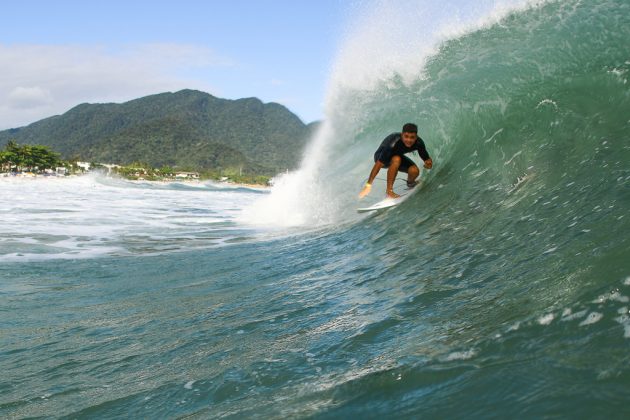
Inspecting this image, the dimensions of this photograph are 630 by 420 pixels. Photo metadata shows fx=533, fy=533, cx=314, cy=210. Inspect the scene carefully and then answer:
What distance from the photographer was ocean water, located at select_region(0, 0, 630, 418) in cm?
243

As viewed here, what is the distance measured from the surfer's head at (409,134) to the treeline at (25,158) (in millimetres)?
95148

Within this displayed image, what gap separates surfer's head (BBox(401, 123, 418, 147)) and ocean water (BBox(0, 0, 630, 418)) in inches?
34.0

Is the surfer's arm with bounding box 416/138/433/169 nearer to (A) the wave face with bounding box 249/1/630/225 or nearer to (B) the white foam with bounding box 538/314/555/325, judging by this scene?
(A) the wave face with bounding box 249/1/630/225

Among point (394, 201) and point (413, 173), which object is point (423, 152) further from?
point (394, 201)

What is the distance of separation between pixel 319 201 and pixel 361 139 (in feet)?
9.67

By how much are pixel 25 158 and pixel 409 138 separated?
97279 millimetres

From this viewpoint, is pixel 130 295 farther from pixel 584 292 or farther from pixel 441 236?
pixel 584 292

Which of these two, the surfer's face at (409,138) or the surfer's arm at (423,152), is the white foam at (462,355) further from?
the surfer's arm at (423,152)

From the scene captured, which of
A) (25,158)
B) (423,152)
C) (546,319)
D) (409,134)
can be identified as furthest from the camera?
(25,158)

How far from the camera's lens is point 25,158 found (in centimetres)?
9100

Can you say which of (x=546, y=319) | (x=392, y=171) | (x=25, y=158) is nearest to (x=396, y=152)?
(x=392, y=171)

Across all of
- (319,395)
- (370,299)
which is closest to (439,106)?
(370,299)

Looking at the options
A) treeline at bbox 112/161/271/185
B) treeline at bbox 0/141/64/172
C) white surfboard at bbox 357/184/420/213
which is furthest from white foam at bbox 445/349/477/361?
treeline at bbox 112/161/271/185

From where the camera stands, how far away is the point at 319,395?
256cm
